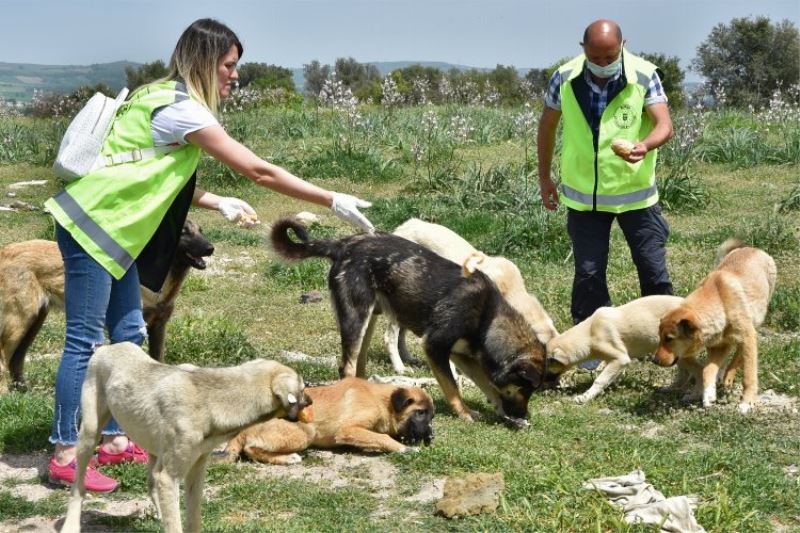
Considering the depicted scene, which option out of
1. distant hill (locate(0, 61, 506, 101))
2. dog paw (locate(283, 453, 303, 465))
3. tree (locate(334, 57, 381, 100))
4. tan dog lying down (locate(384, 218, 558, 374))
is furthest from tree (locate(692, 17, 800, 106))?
dog paw (locate(283, 453, 303, 465))

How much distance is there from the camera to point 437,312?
7.04m

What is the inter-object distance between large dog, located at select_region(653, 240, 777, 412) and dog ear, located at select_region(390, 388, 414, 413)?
5.99ft

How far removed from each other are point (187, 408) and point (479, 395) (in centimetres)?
375

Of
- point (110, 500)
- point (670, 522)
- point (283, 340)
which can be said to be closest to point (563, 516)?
point (670, 522)

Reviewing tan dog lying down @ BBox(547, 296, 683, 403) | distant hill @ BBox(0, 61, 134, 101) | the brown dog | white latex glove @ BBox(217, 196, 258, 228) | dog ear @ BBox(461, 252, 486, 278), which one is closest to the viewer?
white latex glove @ BBox(217, 196, 258, 228)

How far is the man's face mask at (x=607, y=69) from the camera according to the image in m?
7.55

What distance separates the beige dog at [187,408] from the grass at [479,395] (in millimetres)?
640

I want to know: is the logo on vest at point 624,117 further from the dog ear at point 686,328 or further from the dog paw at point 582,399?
the dog paw at point 582,399

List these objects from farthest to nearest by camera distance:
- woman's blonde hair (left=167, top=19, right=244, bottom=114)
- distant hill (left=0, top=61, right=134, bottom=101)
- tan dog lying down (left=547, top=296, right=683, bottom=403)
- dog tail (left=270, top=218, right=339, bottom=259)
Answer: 1. distant hill (left=0, top=61, right=134, bottom=101)
2. tan dog lying down (left=547, top=296, right=683, bottom=403)
3. dog tail (left=270, top=218, right=339, bottom=259)
4. woman's blonde hair (left=167, top=19, right=244, bottom=114)

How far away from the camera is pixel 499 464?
227 inches

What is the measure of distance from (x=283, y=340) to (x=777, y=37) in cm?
3233

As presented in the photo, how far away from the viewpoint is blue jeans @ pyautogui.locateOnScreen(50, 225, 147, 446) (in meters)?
5.14

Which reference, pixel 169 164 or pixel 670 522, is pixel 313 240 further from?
pixel 670 522

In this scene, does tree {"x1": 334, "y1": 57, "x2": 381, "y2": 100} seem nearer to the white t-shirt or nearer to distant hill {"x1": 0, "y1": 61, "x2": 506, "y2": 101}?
distant hill {"x1": 0, "y1": 61, "x2": 506, "y2": 101}
